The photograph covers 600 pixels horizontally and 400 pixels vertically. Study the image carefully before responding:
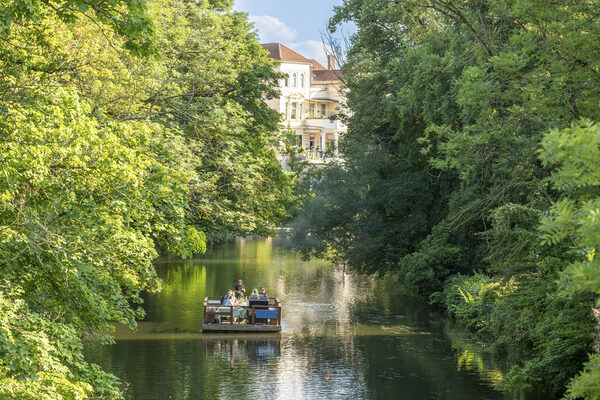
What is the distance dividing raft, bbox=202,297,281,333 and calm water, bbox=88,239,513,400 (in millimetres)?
470

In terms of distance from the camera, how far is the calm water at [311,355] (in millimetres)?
20578

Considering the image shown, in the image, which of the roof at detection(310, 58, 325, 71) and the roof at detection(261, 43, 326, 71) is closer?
the roof at detection(261, 43, 326, 71)

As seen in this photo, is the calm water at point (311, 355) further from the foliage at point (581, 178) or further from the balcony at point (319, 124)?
the balcony at point (319, 124)

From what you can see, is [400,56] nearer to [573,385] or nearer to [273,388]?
[273,388]

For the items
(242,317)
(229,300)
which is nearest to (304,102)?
(229,300)

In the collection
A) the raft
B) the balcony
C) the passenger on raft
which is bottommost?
the raft

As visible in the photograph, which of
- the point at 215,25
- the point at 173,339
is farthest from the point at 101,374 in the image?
the point at 215,25

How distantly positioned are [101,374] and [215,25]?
19887 millimetres

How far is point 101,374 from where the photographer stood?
1225 cm

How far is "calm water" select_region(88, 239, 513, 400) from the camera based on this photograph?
67.5 ft

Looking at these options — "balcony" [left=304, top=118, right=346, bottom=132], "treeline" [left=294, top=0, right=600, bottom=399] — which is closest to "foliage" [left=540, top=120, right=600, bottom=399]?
"treeline" [left=294, top=0, right=600, bottom=399]

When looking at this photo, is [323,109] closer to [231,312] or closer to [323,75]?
[323,75]

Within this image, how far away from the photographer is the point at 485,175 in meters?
25.8

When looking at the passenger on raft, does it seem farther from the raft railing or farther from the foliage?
the foliage
